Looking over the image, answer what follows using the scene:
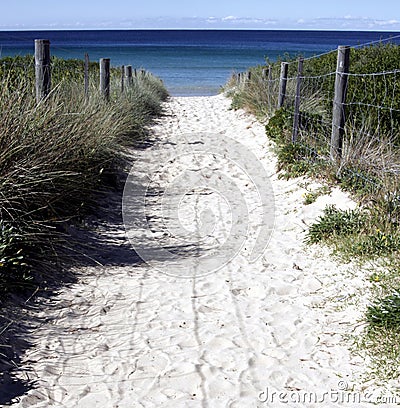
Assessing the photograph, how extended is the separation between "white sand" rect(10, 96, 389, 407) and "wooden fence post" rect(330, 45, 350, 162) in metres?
1.22

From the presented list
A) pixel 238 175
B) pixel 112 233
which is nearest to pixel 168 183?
pixel 238 175

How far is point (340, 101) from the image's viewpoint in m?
7.53

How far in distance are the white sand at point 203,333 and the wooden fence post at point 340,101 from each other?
1222 mm

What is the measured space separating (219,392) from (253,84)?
12.1 metres

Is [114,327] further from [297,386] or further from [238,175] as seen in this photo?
[238,175]

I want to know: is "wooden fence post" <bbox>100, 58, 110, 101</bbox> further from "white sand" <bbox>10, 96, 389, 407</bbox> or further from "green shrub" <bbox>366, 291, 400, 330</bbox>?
"green shrub" <bbox>366, 291, 400, 330</bbox>

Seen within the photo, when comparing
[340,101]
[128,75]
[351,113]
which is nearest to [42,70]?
[340,101]

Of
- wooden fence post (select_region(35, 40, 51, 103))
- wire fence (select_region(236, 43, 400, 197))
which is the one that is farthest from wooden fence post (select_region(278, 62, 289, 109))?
wooden fence post (select_region(35, 40, 51, 103))

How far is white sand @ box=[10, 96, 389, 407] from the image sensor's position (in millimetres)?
3607

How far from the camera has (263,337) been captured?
14.2 feet

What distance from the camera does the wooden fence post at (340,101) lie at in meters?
7.47

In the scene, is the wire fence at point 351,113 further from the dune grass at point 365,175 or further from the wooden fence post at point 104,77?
the wooden fence post at point 104,77

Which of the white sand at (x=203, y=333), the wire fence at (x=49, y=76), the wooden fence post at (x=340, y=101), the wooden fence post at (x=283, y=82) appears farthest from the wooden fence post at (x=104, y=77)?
the white sand at (x=203, y=333)

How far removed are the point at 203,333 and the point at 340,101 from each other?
13.7 ft
